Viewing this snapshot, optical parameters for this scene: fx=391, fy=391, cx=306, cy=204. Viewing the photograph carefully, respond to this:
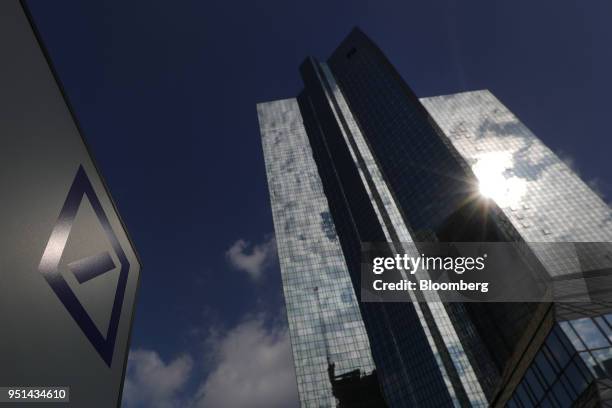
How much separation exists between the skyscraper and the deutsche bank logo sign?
6874cm

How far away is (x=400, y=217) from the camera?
10981 centimetres

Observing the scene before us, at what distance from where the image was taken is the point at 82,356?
17.6 ft

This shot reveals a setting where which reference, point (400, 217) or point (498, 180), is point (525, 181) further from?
point (400, 217)

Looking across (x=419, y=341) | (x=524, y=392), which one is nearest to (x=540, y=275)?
(x=419, y=341)

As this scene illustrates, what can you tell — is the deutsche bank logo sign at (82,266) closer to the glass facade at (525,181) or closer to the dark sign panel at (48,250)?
the dark sign panel at (48,250)

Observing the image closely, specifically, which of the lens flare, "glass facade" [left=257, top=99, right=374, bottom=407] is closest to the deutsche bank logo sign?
the lens flare

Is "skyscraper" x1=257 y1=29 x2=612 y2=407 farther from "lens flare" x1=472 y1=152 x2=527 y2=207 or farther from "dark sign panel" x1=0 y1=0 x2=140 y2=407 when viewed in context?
"dark sign panel" x1=0 y1=0 x2=140 y2=407

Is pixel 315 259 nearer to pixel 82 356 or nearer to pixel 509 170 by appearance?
pixel 509 170

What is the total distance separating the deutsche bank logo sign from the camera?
511cm

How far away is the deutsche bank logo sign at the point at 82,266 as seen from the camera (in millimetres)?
5109

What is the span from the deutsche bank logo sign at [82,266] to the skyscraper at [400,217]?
68738 mm

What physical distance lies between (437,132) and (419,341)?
2159 inches

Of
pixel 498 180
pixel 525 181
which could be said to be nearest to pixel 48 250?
pixel 498 180

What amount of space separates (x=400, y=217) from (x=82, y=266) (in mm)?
108179
